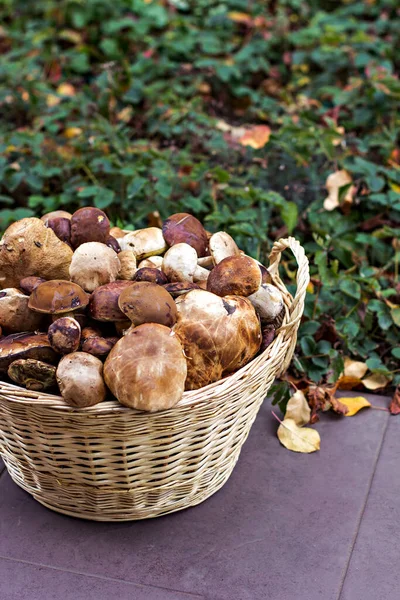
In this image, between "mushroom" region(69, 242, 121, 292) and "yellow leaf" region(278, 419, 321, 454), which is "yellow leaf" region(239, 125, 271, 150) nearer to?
"yellow leaf" region(278, 419, 321, 454)

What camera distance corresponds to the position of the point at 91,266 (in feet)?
6.98

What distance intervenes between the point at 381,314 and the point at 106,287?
1.28 m

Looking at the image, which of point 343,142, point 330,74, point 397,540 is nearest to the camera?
point 397,540

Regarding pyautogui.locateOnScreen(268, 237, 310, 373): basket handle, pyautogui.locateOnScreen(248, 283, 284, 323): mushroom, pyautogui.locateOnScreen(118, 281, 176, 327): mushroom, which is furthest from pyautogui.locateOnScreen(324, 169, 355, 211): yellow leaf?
pyautogui.locateOnScreen(118, 281, 176, 327): mushroom

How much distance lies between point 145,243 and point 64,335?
1.84 feet

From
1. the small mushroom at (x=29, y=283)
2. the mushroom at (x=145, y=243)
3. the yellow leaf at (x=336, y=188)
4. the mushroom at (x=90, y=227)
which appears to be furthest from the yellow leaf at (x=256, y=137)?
the small mushroom at (x=29, y=283)

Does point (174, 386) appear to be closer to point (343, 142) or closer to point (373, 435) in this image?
point (373, 435)

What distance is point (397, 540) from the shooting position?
2.13 m

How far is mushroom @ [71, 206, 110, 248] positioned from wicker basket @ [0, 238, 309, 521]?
1.93 feet

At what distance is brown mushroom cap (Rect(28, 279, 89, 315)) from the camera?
1968mm

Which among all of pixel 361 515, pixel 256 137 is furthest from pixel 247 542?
pixel 256 137

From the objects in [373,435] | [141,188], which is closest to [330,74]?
[141,188]

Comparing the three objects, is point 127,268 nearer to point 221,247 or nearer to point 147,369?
point 221,247

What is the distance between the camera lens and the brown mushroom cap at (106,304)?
6.63 feet
